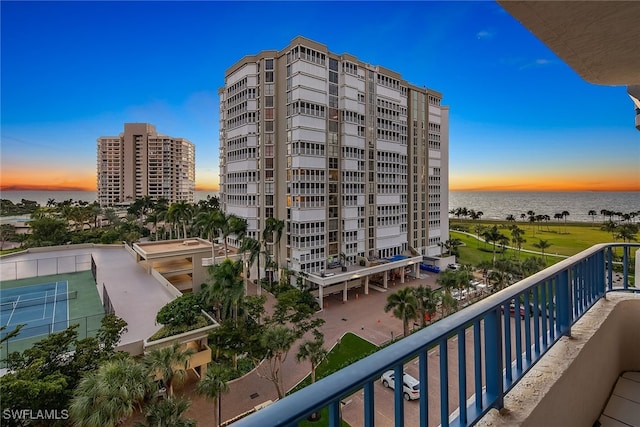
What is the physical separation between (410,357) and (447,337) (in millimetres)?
255

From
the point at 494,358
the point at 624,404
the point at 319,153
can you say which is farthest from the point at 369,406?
the point at 319,153

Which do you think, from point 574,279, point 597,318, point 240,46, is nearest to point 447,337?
point 574,279

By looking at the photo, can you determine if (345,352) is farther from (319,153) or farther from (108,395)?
(319,153)

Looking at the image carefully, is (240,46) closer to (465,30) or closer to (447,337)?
(465,30)

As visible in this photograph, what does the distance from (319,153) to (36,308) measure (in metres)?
20.1

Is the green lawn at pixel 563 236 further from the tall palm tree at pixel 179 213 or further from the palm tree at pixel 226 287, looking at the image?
the tall palm tree at pixel 179 213

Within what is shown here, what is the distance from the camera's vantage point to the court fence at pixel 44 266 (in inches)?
803

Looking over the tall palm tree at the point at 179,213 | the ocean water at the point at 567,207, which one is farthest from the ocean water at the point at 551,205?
the tall palm tree at the point at 179,213

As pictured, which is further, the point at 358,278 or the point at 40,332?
the point at 358,278

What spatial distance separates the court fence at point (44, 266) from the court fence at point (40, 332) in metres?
10.5

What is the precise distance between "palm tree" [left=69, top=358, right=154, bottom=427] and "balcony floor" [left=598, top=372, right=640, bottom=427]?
8195mm

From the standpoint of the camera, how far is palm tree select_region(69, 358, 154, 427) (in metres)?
6.27

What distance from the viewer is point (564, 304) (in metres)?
2.37

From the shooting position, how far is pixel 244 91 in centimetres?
2803
